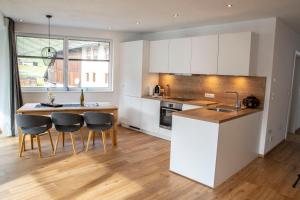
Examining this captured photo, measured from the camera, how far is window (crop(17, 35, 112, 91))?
535cm

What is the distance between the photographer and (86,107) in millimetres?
4430

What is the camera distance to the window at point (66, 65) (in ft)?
17.5

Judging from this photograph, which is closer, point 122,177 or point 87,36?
point 122,177

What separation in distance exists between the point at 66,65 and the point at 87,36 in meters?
0.91

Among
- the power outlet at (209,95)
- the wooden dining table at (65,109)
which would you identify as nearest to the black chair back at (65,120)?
the wooden dining table at (65,109)

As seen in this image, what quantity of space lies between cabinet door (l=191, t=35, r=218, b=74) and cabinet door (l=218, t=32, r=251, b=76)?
108 millimetres

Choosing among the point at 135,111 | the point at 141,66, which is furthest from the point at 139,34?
the point at 135,111

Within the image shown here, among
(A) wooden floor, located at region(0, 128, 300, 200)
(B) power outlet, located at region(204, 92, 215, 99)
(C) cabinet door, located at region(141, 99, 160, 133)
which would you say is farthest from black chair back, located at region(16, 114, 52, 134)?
(B) power outlet, located at region(204, 92, 215, 99)

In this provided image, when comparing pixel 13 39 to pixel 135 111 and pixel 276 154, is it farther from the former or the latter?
pixel 276 154

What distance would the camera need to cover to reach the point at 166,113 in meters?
5.10

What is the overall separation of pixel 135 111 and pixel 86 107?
5.25 ft

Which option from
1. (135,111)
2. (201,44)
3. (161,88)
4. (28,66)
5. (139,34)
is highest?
(139,34)

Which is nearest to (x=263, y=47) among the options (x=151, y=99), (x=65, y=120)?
(x=151, y=99)

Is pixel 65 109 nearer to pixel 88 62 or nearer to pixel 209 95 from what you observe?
pixel 88 62
